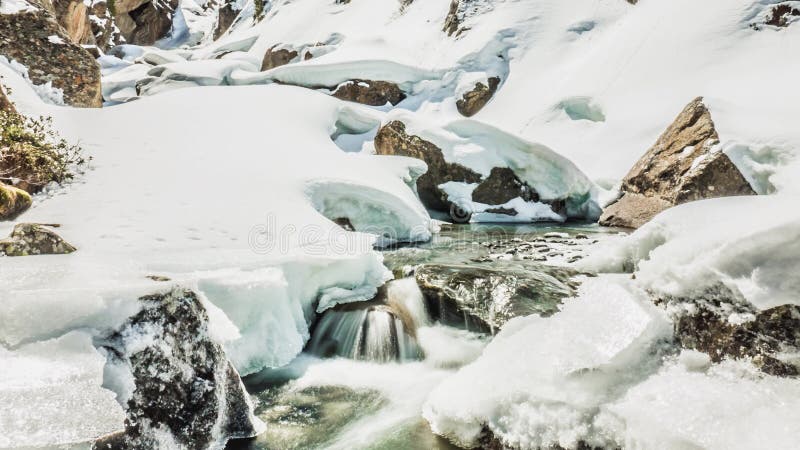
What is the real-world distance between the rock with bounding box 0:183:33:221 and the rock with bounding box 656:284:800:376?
719 cm

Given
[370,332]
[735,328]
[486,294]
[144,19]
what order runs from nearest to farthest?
[735,328], [370,332], [486,294], [144,19]

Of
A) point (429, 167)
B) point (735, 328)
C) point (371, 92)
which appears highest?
point (371, 92)

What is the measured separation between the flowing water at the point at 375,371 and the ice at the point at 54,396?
4.59 ft

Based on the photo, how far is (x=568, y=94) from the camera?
52.7 ft

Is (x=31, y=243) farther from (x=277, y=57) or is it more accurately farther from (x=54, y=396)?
(x=277, y=57)

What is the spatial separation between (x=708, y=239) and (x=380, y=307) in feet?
12.3

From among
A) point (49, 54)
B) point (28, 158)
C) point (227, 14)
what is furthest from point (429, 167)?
point (227, 14)

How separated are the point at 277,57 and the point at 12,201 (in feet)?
82.6

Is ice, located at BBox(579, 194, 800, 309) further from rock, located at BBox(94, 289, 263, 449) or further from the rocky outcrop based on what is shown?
the rocky outcrop

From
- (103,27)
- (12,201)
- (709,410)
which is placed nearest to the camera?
(709,410)

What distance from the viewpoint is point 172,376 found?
2668mm

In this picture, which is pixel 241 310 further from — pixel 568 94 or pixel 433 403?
pixel 568 94

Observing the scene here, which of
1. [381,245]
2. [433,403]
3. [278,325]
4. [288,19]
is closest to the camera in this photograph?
[433,403]

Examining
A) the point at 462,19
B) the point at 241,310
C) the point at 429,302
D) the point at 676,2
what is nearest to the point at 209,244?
the point at 241,310
